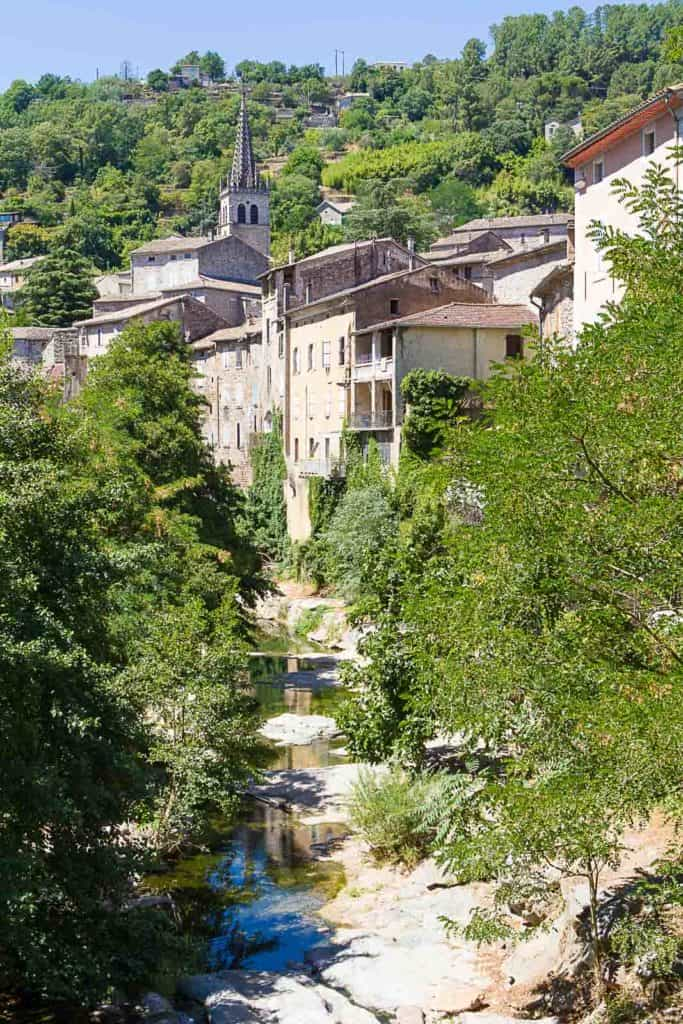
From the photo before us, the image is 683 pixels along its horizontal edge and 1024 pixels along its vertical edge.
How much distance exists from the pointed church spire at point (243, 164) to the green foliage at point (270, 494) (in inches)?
2509

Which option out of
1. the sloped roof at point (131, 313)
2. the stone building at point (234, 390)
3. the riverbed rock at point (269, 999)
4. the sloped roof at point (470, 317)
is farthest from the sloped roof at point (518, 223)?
the riverbed rock at point (269, 999)

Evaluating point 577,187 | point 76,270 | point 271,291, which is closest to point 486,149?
point 76,270

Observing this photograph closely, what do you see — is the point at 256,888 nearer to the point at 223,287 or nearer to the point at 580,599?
the point at 580,599

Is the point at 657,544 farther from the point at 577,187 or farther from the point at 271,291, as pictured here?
the point at 271,291

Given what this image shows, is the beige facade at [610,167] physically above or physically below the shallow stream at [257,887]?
above

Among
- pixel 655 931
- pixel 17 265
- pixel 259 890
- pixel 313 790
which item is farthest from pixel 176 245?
pixel 655 931

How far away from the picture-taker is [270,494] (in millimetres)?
61500

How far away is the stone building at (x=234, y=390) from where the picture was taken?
6969 centimetres

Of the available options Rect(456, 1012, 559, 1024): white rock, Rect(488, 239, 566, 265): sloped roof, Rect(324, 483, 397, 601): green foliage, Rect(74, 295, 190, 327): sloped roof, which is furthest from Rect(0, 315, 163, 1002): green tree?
Rect(74, 295, 190, 327): sloped roof

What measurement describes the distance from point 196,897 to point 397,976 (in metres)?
4.86

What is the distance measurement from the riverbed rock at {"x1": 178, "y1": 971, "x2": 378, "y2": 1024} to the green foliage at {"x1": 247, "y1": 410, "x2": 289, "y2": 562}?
40.5m

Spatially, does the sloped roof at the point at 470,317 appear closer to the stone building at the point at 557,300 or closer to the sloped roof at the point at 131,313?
the stone building at the point at 557,300

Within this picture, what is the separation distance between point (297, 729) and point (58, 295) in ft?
269

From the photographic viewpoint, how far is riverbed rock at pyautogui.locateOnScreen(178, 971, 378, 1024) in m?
15.7
